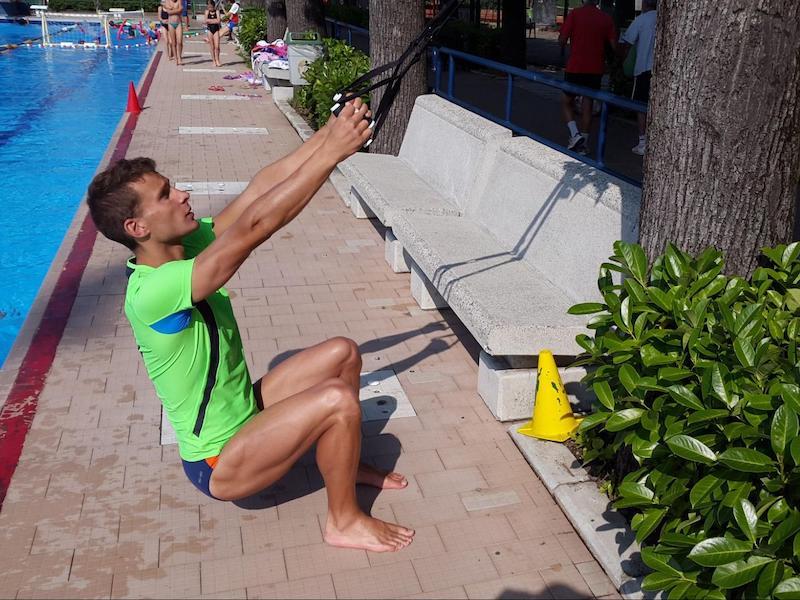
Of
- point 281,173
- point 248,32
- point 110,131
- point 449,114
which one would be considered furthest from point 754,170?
point 248,32

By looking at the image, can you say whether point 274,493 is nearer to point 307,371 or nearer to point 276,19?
point 307,371

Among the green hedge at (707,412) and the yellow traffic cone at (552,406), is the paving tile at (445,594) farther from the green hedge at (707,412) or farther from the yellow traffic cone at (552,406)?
the yellow traffic cone at (552,406)

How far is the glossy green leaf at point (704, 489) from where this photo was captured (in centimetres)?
286

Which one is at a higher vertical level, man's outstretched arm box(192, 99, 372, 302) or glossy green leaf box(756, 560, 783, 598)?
man's outstretched arm box(192, 99, 372, 302)

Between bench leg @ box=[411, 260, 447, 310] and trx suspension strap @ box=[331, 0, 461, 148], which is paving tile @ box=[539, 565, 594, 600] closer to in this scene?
trx suspension strap @ box=[331, 0, 461, 148]

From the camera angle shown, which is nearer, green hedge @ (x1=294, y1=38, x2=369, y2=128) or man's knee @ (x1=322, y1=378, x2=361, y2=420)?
man's knee @ (x1=322, y1=378, x2=361, y2=420)

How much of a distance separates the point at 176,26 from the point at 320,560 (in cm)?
2100

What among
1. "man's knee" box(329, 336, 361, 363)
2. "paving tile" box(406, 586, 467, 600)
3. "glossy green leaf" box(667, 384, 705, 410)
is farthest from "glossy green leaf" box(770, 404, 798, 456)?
"man's knee" box(329, 336, 361, 363)

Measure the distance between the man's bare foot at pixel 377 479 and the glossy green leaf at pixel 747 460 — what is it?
1.72m

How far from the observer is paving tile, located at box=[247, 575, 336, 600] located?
3.38m

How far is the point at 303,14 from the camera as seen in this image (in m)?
16.1

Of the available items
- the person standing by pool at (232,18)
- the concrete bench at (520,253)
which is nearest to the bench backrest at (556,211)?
the concrete bench at (520,253)

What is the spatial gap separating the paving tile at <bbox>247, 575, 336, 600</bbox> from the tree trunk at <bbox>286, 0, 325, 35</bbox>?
1418 cm

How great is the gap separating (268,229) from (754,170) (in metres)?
1.97
